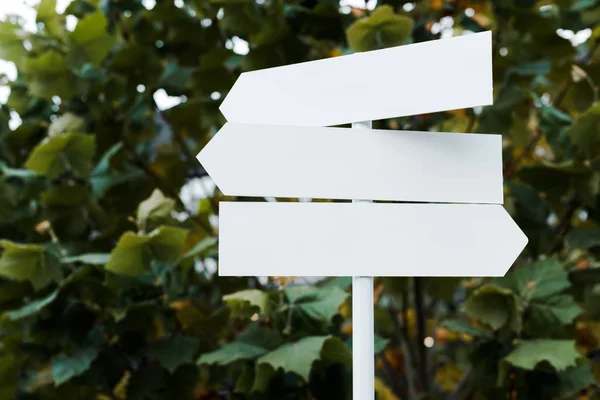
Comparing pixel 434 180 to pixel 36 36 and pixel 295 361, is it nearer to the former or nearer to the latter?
pixel 295 361

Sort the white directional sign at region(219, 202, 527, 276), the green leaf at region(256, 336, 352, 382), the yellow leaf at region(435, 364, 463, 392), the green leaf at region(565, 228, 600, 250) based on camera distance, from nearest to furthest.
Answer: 1. the white directional sign at region(219, 202, 527, 276)
2. the green leaf at region(256, 336, 352, 382)
3. the green leaf at region(565, 228, 600, 250)
4. the yellow leaf at region(435, 364, 463, 392)

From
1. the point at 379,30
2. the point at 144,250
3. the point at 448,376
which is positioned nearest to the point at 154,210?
the point at 144,250

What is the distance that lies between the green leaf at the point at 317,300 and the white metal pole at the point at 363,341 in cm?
29

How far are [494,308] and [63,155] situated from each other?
70 centimetres

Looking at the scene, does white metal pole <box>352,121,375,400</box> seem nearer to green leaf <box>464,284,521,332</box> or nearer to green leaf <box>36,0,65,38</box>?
green leaf <box>464,284,521,332</box>

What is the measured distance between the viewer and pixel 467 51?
590mm

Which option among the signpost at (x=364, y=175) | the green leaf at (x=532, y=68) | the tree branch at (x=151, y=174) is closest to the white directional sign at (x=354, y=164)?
the signpost at (x=364, y=175)

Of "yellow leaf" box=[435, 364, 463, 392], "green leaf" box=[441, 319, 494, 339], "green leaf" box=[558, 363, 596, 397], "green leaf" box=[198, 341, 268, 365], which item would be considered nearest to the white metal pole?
"green leaf" box=[198, 341, 268, 365]

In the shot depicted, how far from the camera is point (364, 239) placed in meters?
0.58

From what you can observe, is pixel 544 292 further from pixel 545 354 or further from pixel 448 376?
pixel 448 376

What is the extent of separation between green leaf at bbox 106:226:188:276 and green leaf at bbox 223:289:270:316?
12 centimetres

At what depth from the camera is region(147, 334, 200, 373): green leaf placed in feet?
3.35

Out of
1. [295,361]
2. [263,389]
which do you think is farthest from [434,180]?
[263,389]

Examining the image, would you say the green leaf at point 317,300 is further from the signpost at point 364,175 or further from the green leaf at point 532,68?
the green leaf at point 532,68
